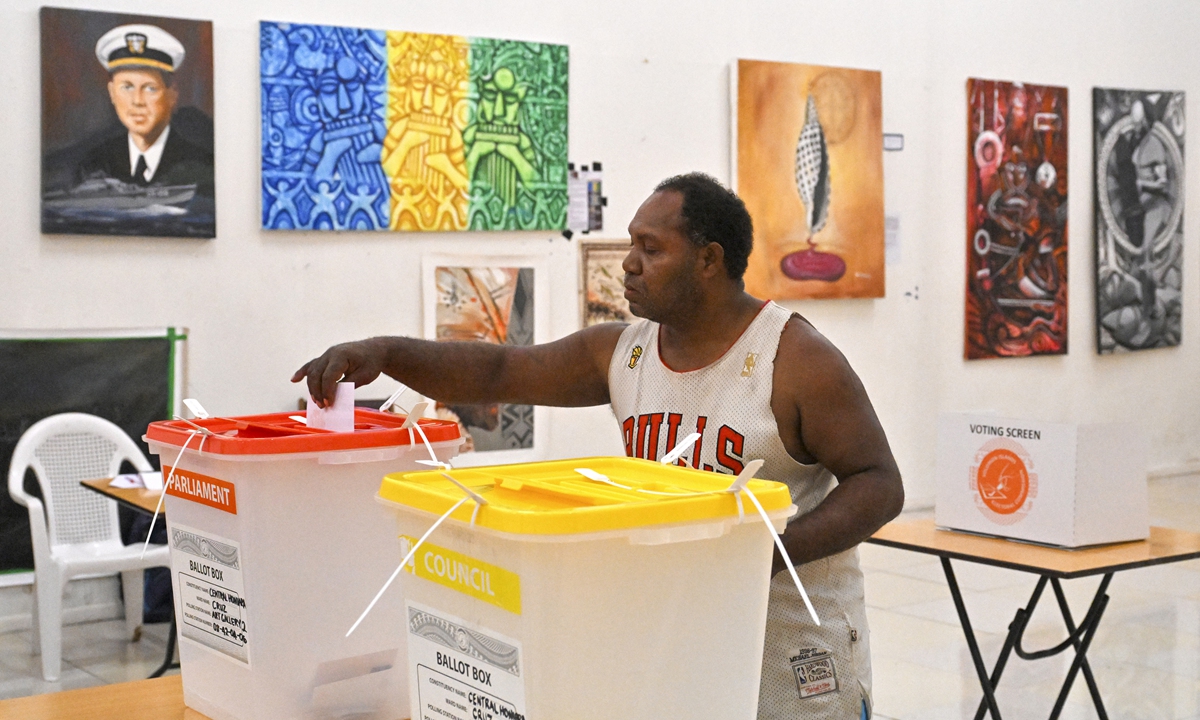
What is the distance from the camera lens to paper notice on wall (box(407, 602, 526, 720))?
3.76 ft

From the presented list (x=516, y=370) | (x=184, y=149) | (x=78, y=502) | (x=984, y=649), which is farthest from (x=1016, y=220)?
(x=516, y=370)

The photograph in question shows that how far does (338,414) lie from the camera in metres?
1.67

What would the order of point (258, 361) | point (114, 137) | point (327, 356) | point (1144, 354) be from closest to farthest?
1. point (327, 356)
2. point (114, 137)
3. point (258, 361)
4. point (1144, 354)

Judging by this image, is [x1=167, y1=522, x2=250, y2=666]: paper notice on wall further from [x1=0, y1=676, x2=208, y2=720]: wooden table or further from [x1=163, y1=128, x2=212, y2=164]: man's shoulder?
[x1=163, y1=128, x2=212, y2=164]: man's shoulder

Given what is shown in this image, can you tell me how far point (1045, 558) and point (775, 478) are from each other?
151 centimetres

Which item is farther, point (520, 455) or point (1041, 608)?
point (520, 455)

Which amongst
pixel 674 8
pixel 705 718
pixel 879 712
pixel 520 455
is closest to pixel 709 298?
pixel 705 718

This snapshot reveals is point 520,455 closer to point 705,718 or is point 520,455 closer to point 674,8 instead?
point 674,8

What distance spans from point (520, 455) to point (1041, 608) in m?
2.35

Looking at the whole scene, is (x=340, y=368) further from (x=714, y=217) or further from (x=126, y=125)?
(x=126, y=125)

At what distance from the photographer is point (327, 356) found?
177 cm

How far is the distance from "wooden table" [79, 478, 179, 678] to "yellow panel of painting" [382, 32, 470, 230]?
1724 mm

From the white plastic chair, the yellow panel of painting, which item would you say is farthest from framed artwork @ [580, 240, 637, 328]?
the white plastic chair

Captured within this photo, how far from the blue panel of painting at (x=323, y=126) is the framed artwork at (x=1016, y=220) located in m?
3.59
